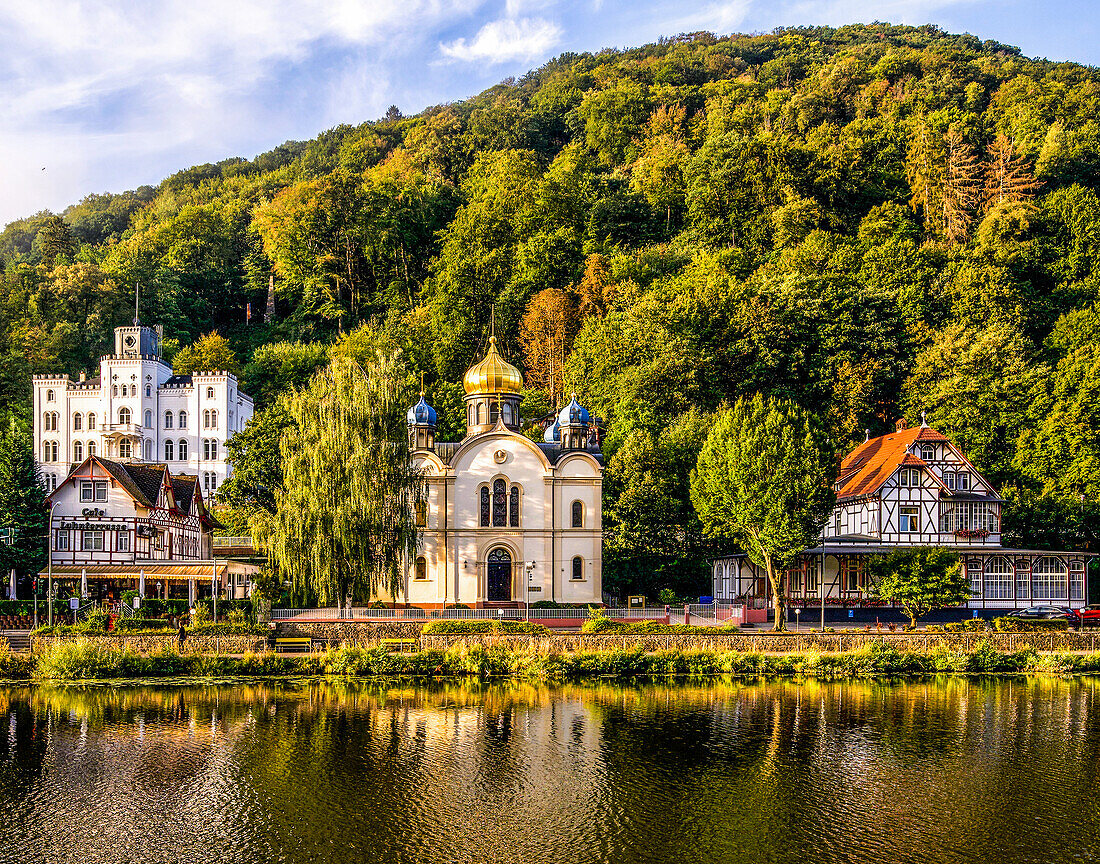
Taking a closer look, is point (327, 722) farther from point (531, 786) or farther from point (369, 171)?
point (369, 171)

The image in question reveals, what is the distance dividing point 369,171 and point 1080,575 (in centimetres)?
7921

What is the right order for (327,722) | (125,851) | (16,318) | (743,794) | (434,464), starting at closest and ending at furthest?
(125,851), (743,794), (327,722), (434,464), (16,318)

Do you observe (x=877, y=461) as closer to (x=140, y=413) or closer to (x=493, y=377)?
(x=493, y=377)

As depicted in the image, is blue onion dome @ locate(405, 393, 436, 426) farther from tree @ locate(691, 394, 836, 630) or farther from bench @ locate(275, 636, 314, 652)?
bench @ locate(275, 636, 314, 652)

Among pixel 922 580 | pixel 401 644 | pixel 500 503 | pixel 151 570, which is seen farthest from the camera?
pixel 500 503

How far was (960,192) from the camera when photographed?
7819 cm

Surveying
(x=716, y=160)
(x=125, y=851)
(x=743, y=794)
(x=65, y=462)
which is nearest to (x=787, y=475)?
(x=743, y=794)

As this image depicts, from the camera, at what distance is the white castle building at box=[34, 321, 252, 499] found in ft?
245

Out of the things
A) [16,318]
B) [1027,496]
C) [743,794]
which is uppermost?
[16,318]

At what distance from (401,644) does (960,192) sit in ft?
199

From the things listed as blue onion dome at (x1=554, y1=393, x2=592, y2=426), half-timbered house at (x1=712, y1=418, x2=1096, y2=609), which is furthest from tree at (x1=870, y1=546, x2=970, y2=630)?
blue onion dome at (x1=554, y1=393, x2=592, y2=426)

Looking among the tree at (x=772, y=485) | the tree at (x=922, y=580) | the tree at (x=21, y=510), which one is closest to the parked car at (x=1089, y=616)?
the tree at (x=922, y=580)

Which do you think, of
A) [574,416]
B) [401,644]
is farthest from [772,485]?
[401,644]

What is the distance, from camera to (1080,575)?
52375 mm
